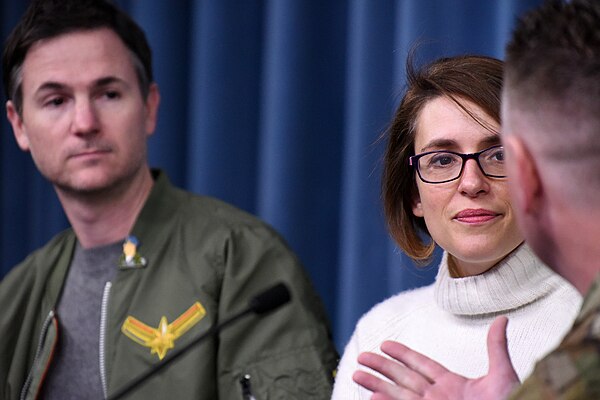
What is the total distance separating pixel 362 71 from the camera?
2150 millimetres

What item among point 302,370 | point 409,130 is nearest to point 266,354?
point 302,370

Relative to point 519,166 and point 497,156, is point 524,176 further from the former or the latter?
point 497,156

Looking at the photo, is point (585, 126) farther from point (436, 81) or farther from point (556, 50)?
point (436, 81)

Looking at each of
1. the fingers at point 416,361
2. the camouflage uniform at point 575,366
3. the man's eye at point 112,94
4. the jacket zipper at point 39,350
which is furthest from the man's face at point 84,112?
the camouflage uniform at point 575,366

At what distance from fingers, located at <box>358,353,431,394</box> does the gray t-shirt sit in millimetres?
804

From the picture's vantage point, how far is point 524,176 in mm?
931

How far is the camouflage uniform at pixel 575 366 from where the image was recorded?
771 mm

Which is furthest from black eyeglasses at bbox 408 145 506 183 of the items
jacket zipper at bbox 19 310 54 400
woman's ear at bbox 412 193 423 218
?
jacket zipper at bbox 19 310 54 400

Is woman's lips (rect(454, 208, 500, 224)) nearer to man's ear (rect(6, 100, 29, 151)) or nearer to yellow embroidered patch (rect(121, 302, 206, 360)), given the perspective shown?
yellow embroidered patch (rect(121, 302, 206, 360))

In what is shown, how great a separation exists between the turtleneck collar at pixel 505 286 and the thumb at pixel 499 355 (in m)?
0.36

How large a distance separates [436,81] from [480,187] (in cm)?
19

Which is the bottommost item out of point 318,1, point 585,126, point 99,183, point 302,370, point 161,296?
point 302,370

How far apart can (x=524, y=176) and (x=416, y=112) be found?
24.3 inches

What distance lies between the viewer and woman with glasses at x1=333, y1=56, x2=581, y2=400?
55.3 inches
